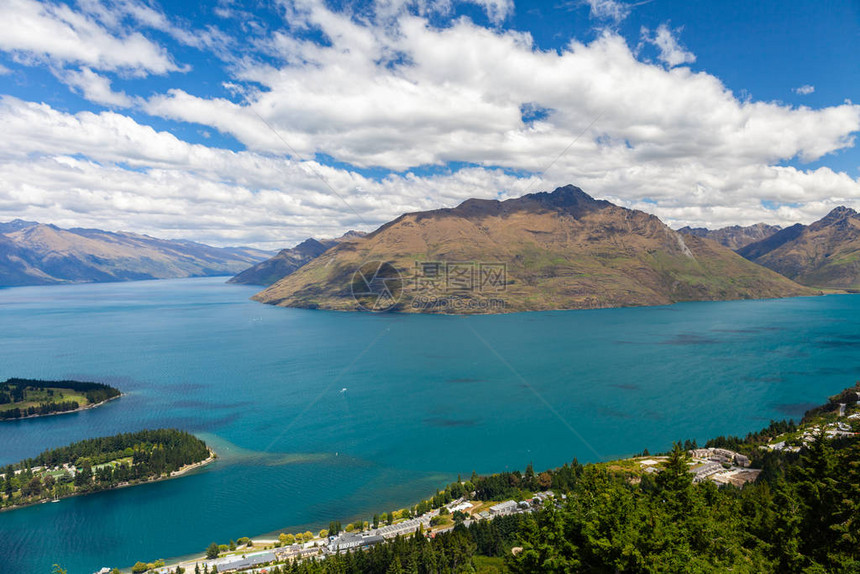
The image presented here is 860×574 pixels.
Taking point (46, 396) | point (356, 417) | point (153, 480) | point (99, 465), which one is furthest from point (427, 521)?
point (46, 396)

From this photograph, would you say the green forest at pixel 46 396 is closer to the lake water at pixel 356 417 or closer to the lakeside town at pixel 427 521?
the lake water at pixel 356 417

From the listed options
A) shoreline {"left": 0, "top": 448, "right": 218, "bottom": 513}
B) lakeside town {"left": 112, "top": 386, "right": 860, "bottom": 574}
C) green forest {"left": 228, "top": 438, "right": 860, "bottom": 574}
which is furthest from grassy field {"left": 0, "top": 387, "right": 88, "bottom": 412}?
green forest {"left": 228, "top": 438, "right": 860, "bottom": 574}

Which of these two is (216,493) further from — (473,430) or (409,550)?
(473,430)

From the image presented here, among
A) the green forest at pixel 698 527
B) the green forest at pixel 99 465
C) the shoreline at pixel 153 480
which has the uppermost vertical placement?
the green forest at pixel 698 527

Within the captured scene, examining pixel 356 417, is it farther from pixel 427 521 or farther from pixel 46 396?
pixel 46 396

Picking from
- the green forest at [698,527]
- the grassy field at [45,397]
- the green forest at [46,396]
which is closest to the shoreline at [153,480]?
the green forest at [698,527]

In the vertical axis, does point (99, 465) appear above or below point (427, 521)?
below
